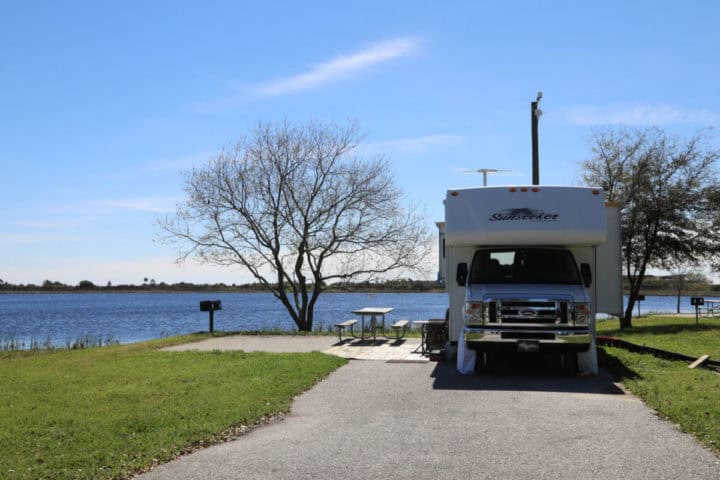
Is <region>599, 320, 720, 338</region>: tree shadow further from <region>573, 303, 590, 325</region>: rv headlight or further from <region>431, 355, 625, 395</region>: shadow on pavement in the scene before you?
<region>573, 303, 590, 325</region>: rv headlight

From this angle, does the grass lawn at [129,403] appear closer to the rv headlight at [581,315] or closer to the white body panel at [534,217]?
the white body panel at [534,217]

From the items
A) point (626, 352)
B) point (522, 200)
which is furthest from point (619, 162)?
point (522, 200)

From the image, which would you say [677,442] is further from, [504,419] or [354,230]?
[354,230]

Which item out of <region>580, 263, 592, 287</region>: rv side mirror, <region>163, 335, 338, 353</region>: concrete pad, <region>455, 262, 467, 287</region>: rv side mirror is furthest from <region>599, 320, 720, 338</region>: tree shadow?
<region>455, 262, 467, 287</region>: rv side mirror

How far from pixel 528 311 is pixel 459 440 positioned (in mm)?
5026

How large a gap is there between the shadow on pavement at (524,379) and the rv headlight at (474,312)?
94 cm

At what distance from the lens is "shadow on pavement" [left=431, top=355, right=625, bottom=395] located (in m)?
10.9

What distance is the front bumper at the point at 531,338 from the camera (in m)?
11.8

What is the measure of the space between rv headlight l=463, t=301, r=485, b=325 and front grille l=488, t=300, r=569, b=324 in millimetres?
131

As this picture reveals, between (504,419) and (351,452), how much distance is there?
2.35 metres

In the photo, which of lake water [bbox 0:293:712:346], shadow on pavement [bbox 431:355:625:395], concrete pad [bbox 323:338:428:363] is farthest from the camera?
lake water [bbox 0:293:712:346]

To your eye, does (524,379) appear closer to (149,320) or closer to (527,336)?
(527,336)

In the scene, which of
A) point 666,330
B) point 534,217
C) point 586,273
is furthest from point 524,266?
point 666,330

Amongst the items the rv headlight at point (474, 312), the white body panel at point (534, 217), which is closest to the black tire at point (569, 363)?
the rv headlight at point (474, 312)
